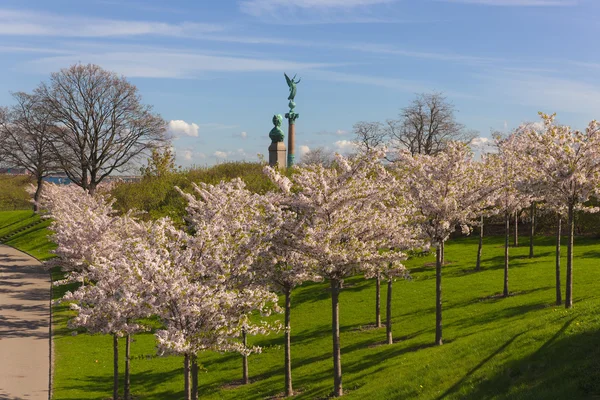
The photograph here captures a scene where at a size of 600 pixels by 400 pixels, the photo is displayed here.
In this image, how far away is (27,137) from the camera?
63219mm

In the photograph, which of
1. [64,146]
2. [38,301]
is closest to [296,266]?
[38,301]

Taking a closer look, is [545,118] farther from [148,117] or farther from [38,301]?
[148,117]

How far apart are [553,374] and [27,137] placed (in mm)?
61565

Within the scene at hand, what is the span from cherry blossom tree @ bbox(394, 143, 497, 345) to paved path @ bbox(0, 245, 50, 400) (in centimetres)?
1674

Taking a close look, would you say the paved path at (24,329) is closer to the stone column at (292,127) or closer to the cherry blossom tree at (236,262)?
the cherry blossom tree at (236,262)

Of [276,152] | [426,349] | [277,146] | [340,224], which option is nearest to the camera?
[340,224]

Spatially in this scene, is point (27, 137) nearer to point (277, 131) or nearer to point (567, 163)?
point (277, 131)

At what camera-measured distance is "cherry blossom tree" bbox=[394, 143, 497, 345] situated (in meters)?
21.7

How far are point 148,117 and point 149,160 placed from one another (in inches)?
274

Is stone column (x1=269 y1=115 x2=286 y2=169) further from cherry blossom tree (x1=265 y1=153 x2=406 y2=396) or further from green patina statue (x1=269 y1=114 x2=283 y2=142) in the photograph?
cherry blossom tree (x1=265 y1=153 x2=406 y2=396)

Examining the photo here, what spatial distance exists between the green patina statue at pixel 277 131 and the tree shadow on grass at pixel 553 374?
44.6 metres

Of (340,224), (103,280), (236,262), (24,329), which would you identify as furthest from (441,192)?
(24,329)

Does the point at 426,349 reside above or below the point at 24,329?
above

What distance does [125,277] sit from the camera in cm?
1661
